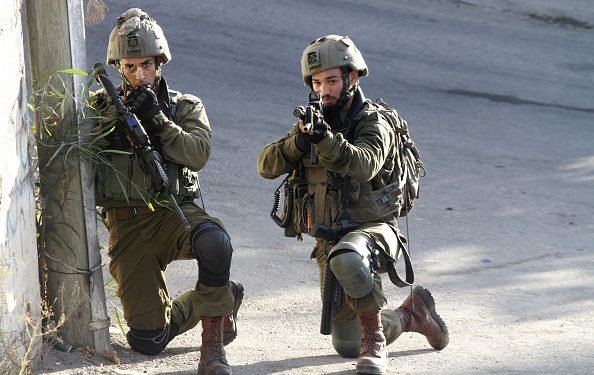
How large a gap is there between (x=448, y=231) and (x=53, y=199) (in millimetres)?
3754

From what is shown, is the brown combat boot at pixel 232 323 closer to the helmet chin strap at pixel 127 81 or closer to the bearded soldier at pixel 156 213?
the bearded soldier at pixel 156 213

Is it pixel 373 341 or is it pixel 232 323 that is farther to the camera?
pixel 232 323

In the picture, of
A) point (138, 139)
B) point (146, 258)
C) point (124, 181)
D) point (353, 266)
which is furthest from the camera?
point (146, 258)

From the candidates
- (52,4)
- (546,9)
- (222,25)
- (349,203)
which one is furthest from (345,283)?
(546,9)

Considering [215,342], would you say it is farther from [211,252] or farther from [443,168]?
[443,168]

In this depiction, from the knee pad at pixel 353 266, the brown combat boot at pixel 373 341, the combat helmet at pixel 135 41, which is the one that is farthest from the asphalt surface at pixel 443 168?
the combat helmet at pixel 135 41

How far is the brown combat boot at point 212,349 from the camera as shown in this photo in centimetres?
489

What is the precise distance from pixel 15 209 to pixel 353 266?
60.4 inches

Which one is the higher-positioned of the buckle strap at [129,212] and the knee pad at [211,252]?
the buckle strap at [129,212]

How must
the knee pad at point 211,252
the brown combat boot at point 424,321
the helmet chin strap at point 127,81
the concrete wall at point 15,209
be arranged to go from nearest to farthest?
the concrete wall at point 15,209
the knee pad at point 211,252
the helmet chin strap at point 127,81
the brown combat boot at point 424,321

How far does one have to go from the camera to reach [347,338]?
17.7ft

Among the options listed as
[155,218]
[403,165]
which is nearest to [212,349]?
[155,218]

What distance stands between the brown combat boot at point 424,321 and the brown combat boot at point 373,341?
504 mm

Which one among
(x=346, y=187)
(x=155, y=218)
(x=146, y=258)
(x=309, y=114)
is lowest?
(x=146, y=258)
